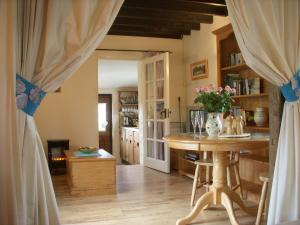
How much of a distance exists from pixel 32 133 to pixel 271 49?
1757mm

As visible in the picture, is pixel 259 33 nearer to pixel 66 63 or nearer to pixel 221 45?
pixel 66 63

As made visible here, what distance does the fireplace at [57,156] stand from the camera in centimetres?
513

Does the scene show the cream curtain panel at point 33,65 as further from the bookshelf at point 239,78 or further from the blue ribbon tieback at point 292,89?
the bookshelf at point 239,78

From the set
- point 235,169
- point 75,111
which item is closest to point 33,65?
point 235,169

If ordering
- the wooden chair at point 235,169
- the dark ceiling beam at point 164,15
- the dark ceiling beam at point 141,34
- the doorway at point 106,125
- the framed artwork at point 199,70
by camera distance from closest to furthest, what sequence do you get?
the wooden chair at point 235,169 → the dark ceiling beam at point 164,15 → the framed artwork at point 199,70 → the dark ceiling beam at point 141,34 → the doorway at point 106,125

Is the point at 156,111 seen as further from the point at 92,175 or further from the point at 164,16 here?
the point at 92,175

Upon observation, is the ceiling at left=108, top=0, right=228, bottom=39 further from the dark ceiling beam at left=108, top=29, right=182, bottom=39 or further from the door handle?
the door handle

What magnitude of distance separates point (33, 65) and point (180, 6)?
2.76 metres

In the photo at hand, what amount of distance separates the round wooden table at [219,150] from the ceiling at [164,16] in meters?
1.95

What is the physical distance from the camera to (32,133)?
6.02 ft

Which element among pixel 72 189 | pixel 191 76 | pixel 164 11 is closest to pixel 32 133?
pixel 72 189

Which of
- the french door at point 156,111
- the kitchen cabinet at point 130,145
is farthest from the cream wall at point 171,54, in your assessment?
the kitchen cabinet at point 130,145

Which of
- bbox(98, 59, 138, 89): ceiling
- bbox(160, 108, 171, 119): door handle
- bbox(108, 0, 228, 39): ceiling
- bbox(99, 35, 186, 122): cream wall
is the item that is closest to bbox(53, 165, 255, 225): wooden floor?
bbox(160, 108, 171, 119): door handle

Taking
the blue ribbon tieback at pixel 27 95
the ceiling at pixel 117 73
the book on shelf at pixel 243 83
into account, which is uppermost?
the ceiling at pixel 117 73
